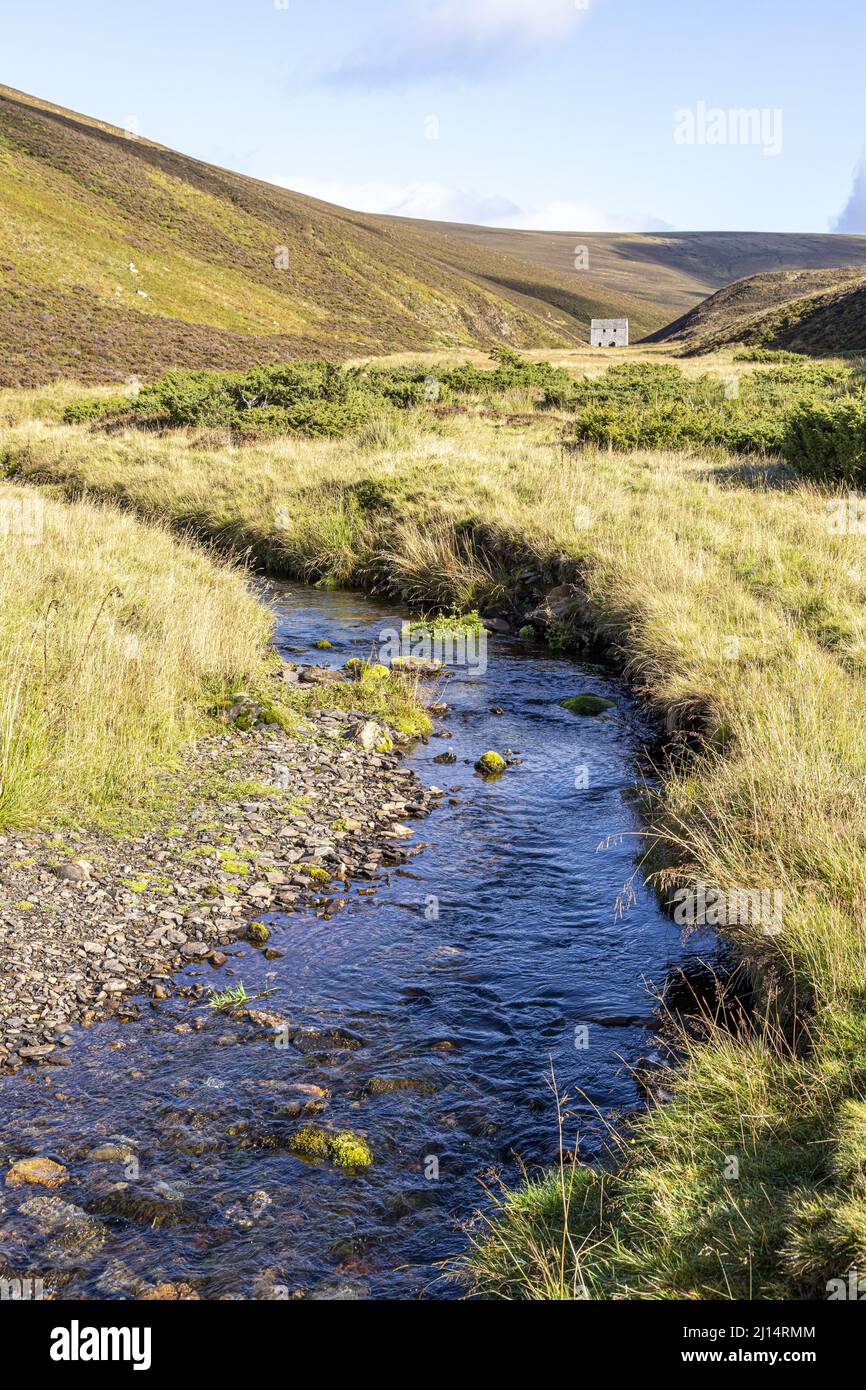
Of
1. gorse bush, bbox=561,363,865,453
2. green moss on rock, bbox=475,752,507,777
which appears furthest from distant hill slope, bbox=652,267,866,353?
green moss on rock, bbox=475,752,507,777

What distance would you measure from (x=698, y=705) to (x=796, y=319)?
4793 centimetres

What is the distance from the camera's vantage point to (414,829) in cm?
789

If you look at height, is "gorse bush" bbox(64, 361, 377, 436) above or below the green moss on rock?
above

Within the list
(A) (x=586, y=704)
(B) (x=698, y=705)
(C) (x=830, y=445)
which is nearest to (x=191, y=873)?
(B) (x=698, y=705)

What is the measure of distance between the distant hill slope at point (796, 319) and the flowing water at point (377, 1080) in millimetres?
43578

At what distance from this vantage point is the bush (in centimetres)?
1686

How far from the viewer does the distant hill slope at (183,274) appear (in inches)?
1954

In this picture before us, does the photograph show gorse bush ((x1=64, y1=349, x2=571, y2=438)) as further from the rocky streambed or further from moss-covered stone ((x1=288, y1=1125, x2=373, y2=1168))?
moss-covered stone ((x1=288, y1=1125, x2=373, y2=1168))

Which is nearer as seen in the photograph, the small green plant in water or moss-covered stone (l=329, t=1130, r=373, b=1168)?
moss-covered stone (l=329, t=1130, r=373, b=1168)

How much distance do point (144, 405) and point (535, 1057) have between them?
30.9m

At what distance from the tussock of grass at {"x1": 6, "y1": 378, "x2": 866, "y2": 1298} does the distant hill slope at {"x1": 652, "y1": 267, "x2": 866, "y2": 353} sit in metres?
28.9

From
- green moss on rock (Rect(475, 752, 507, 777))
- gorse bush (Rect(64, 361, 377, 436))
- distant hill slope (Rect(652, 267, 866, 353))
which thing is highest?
distant hill slope (Rect(652, 267, 866, 353))

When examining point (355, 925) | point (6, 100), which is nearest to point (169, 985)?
point (355, 925)

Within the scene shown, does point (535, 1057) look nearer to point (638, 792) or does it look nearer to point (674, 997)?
point (674, 997)
